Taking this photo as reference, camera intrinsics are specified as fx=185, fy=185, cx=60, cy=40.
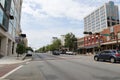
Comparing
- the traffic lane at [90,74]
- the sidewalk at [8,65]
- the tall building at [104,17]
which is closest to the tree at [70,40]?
the tall building at [104,17]

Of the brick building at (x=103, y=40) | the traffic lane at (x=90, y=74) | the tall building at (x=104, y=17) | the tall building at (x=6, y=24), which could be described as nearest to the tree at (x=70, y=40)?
the brick building at (x=103, y=40)

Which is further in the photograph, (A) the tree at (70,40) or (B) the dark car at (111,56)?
(A) the tree at (70,40)

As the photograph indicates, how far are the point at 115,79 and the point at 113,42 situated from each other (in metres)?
46.5

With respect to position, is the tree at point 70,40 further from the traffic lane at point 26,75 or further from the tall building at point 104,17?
the traffic lane at point 26,75

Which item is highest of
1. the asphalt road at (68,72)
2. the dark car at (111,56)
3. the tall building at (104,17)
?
the tall building at (104,17)

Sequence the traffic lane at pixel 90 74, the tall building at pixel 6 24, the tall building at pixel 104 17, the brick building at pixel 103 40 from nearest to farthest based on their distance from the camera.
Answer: the traffic lane at pixel 90 74 < the tall building at pixel 6 24 < the brick building at pixel 103 40 < the tall building at pixel 104 17

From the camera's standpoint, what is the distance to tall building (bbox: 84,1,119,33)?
5861 inches

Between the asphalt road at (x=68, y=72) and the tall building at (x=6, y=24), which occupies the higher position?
the tall building at (x=6, y=24)

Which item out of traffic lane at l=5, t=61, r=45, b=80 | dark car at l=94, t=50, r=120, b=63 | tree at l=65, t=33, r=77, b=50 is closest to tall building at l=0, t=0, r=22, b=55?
dark car at l=94, t=50, r=120, b=63

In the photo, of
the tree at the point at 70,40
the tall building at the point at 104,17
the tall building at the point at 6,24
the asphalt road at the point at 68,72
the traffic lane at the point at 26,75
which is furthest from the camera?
the tall building at the point at 104,17

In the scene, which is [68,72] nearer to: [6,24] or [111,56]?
[111,56]

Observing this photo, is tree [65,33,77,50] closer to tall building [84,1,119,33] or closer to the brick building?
the brick building

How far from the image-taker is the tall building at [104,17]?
149 meters

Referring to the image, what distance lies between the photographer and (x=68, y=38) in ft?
322
